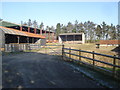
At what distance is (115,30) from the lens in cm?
8600

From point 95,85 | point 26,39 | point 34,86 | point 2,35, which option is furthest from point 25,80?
point 26,39

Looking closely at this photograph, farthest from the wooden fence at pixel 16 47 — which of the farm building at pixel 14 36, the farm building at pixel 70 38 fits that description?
the farm building at pixel 70 38

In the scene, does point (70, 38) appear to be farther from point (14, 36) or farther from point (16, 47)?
point (16, 47)

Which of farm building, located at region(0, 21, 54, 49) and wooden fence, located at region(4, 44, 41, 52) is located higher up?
farm building, located at region(0, 21, 54, 49)

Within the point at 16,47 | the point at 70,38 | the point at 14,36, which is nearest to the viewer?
the point at 16,47

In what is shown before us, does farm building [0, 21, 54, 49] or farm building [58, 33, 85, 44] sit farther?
farm building [58, 33, 85, 44]

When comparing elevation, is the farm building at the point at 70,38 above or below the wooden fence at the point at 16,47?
above

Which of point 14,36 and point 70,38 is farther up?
point 70,38

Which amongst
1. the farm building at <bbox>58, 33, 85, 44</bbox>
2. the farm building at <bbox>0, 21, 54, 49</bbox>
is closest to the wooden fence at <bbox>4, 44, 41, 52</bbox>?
the farm building at <bbox>0, 21, 54, 49</bbox>

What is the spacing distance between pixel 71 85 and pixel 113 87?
1396 mm

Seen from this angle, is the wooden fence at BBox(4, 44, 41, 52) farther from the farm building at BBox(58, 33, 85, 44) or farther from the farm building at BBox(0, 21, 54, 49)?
the farm building at BBox(58, 33, 85, 44)

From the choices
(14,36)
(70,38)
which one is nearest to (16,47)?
(14,36)

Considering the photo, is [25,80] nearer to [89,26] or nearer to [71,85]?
[71,85]

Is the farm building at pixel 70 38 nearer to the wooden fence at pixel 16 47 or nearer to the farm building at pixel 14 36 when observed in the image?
the farm building at pixel 14 36
